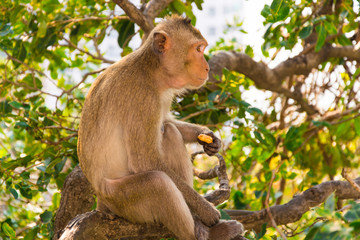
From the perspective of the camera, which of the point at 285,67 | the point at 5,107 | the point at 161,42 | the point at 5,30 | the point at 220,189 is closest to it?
the point at 161,42

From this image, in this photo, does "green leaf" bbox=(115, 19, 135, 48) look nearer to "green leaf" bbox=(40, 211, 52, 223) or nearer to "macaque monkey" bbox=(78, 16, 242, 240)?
"macaque monkey" bbox=(78, 16, 242, 240)

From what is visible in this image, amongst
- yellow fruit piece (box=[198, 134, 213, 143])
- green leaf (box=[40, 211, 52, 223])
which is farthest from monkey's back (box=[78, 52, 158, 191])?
green leaf (box=[40, 211, 52, 223])

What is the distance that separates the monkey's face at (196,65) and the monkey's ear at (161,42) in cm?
21

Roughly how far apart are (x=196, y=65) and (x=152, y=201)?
4.21 ft

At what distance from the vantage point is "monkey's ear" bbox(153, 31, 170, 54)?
12.3ft

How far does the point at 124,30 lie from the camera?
→ 5.10 metres

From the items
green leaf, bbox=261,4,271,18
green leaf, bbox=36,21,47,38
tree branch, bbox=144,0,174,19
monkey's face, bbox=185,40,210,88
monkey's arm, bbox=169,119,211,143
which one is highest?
tree branch, bbox=144,0,174,19

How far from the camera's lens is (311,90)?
20.5 ft

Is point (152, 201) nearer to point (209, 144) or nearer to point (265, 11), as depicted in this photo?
point (209, 144)

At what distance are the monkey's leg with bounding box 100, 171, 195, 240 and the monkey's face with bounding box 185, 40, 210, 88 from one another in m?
0.97

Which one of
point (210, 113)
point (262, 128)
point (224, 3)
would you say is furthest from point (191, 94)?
point (224, 3)

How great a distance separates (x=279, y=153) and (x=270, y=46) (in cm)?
128

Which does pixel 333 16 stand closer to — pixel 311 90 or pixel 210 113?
pixel 311 90

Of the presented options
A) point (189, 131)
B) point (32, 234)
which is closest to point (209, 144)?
point (189, 131)
